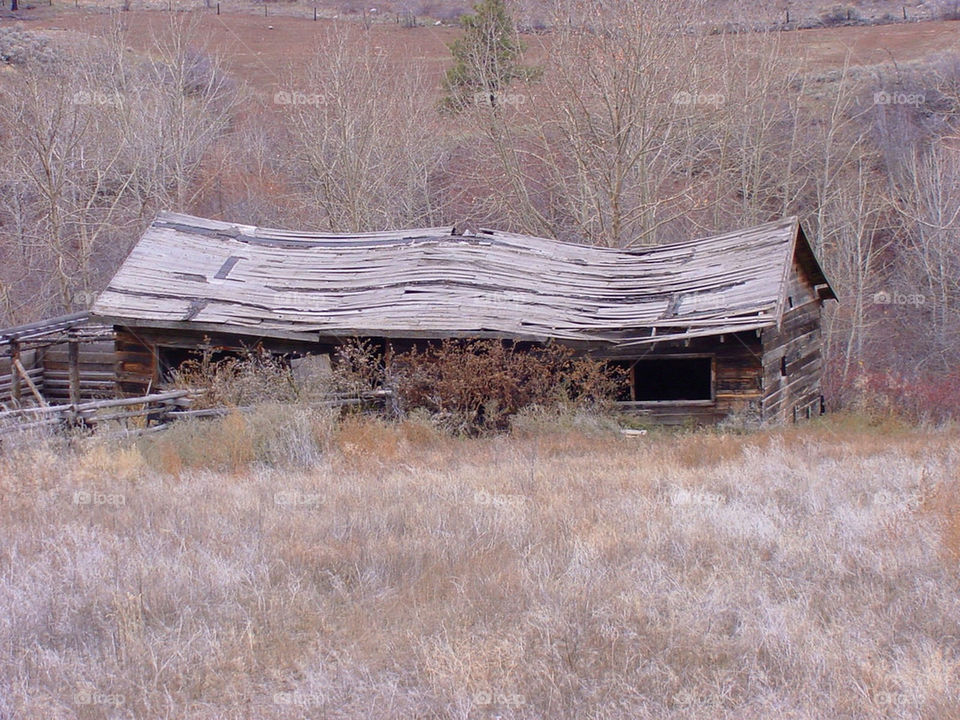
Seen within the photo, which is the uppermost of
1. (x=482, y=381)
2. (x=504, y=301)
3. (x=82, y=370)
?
(x=504, y=301)

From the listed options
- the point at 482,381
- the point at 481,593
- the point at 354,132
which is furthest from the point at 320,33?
the point at 481,593

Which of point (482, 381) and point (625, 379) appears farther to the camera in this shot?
point (625, 379)

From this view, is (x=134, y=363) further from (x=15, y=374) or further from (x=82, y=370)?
(x=82, y=370)

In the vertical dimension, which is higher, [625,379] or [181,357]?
[181,357]

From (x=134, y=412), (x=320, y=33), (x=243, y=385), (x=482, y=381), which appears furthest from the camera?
(x=320, y=33)

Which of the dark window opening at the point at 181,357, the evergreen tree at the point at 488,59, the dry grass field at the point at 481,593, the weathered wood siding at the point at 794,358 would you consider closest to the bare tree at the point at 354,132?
the evergreen tree at the point at 488,59

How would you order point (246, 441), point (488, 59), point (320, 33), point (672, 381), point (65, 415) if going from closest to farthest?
point (246, 441) < point (65, 415) < point (672, 381) < point (488, 59) < point (320, 33)

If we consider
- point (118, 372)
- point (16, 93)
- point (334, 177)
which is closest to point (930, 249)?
point (334, 177)

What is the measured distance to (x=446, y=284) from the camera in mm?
14734

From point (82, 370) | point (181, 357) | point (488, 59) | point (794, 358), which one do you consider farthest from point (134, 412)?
point (488, 59)

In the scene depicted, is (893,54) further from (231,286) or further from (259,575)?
(259,575)

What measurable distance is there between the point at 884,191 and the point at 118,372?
2560 cm

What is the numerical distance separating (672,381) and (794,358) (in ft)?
7.76

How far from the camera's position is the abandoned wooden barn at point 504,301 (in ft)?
44.4
